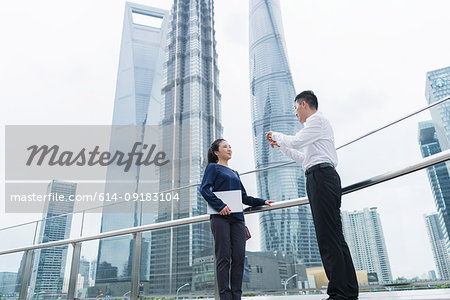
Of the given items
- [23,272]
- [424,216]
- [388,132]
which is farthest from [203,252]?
[23,272]

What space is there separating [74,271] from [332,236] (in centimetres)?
263

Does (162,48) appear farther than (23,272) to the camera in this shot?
Yes

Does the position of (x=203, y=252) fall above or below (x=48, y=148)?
below

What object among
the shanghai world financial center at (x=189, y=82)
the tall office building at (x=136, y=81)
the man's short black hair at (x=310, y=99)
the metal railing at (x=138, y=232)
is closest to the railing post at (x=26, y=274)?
the metal railing at (x=138, y=232)

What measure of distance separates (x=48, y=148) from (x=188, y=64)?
47.3m

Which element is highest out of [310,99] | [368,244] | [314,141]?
[310,99]

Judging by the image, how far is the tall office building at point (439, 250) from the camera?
1.57m

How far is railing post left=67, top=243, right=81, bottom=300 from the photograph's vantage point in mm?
2840

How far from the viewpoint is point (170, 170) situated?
1647 inches

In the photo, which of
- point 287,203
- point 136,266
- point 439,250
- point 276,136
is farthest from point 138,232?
point 439,250

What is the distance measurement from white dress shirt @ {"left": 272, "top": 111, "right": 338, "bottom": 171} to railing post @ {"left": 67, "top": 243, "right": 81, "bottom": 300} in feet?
8.23

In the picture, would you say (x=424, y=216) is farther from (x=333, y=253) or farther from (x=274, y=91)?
(x=274, y=91)

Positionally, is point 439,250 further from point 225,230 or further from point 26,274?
point 26,274

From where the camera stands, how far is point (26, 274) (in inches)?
132
